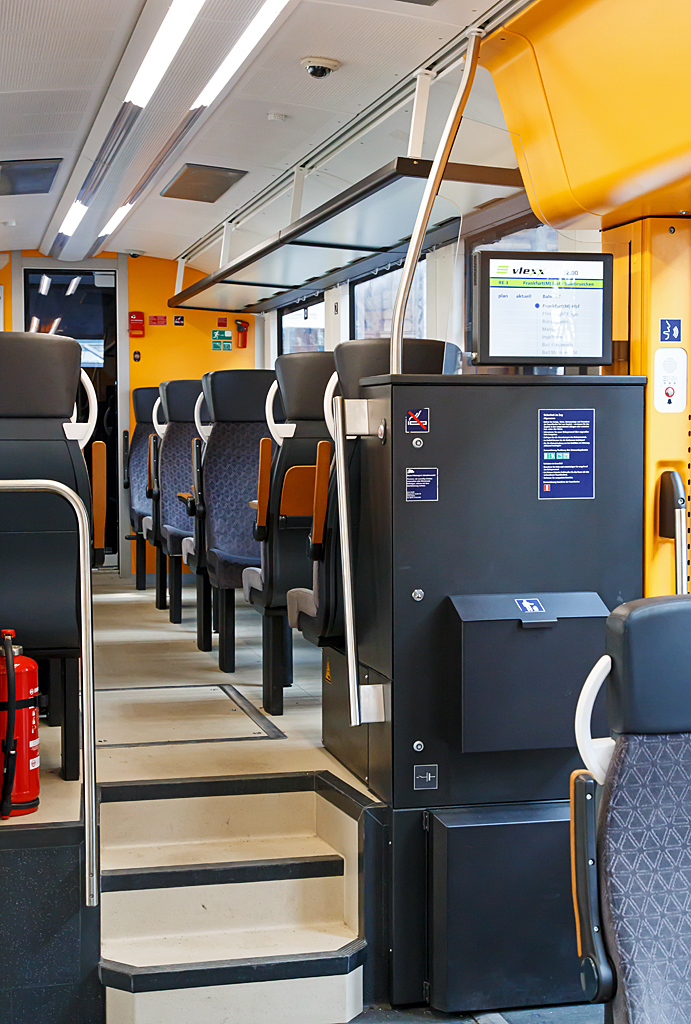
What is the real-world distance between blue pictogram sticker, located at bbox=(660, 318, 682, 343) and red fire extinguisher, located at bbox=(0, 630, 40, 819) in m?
1.98

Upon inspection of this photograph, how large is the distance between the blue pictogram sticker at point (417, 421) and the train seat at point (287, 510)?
4.94 feet

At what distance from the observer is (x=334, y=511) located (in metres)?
3.34

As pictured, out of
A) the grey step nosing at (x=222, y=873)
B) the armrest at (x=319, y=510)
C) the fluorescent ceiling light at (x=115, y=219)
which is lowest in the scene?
the grey step nosing at (x=222, y=873)

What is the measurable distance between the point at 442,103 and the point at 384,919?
3298mm

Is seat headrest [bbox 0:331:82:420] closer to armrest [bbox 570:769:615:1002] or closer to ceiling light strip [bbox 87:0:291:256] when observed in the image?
ceiling light strip [bbox 87:0:291:256]

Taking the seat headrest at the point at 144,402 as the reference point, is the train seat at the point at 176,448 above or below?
below

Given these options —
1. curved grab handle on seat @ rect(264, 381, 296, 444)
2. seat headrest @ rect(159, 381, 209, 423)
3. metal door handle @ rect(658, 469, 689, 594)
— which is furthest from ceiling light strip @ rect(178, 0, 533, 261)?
curved grab handle on seat @ rect(264, 381, 296, 444)

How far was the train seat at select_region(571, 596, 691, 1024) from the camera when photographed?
1.56 meters

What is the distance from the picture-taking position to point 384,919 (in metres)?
2.79

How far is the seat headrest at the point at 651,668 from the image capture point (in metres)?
1.55

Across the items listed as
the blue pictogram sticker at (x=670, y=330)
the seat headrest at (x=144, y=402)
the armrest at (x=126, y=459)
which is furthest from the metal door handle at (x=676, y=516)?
the armrest at (x=126, y=459)

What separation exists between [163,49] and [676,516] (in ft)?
9.57

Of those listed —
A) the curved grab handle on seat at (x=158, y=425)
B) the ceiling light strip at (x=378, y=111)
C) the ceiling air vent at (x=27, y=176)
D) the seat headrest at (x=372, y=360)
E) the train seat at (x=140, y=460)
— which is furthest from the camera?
the train seat at (x=140, y=460)

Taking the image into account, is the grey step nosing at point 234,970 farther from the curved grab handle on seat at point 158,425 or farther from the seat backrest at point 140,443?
the seat backrest at point 140,443
